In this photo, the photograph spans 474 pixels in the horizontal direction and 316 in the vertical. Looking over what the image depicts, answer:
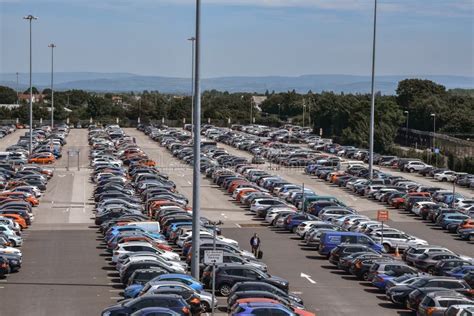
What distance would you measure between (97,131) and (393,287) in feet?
286

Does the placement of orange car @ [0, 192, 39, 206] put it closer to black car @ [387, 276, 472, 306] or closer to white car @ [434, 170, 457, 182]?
black car @ [387, 276, 472, 306]

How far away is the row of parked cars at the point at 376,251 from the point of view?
2717 cm

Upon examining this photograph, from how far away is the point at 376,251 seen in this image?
116ft

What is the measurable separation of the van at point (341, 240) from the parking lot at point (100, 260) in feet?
2.02

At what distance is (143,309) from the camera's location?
22.3 meters

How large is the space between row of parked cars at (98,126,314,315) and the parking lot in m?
0.91

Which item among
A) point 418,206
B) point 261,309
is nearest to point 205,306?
point 261,309

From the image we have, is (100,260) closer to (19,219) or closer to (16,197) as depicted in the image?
(19,219)

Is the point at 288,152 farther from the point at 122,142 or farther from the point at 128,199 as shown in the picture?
the point at 128,199

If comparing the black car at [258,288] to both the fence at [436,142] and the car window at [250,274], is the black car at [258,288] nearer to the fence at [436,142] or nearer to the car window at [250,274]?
the car window at [250,274]

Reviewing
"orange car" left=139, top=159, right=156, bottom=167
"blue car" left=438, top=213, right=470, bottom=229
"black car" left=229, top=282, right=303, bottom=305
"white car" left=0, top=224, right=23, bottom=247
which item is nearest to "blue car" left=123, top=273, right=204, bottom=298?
"black car" left=229, top=282, right=303, bottom=305

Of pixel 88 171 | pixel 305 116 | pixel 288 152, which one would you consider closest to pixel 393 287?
pixel 88 171

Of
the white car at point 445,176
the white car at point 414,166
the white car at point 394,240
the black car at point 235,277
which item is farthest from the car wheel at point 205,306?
the white car at point 414,166

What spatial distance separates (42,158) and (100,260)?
143 ft
